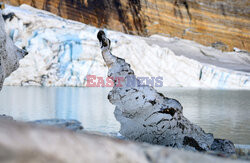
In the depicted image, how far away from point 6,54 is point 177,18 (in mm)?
22658

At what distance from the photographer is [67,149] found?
688 mm

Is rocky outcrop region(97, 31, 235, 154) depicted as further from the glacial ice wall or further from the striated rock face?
the striated rock face

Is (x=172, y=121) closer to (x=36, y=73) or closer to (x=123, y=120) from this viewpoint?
(x=123, y=120)

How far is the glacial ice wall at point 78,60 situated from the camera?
1128 cm

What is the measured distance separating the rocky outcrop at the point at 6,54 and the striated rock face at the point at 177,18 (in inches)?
810

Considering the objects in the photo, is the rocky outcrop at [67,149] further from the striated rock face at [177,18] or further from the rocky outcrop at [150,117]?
the striated rock face at [177,18]

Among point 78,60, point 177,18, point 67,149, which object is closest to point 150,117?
point 67,149

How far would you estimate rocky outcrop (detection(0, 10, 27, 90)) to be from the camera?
228cm

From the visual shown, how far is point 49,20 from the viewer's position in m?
12.9

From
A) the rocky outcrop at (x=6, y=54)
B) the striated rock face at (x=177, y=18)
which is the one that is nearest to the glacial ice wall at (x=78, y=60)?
the rocky outcrop at (x=6, y=54)

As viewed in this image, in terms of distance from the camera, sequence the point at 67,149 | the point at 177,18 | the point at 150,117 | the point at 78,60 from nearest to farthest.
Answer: the point at 67,149 < the point at 150,117 < the point at 78,60 < the point at 177,18

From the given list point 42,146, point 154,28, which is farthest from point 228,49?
point 42,146

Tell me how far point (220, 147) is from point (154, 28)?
2172cm

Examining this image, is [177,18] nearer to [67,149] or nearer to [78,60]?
[78,60]
